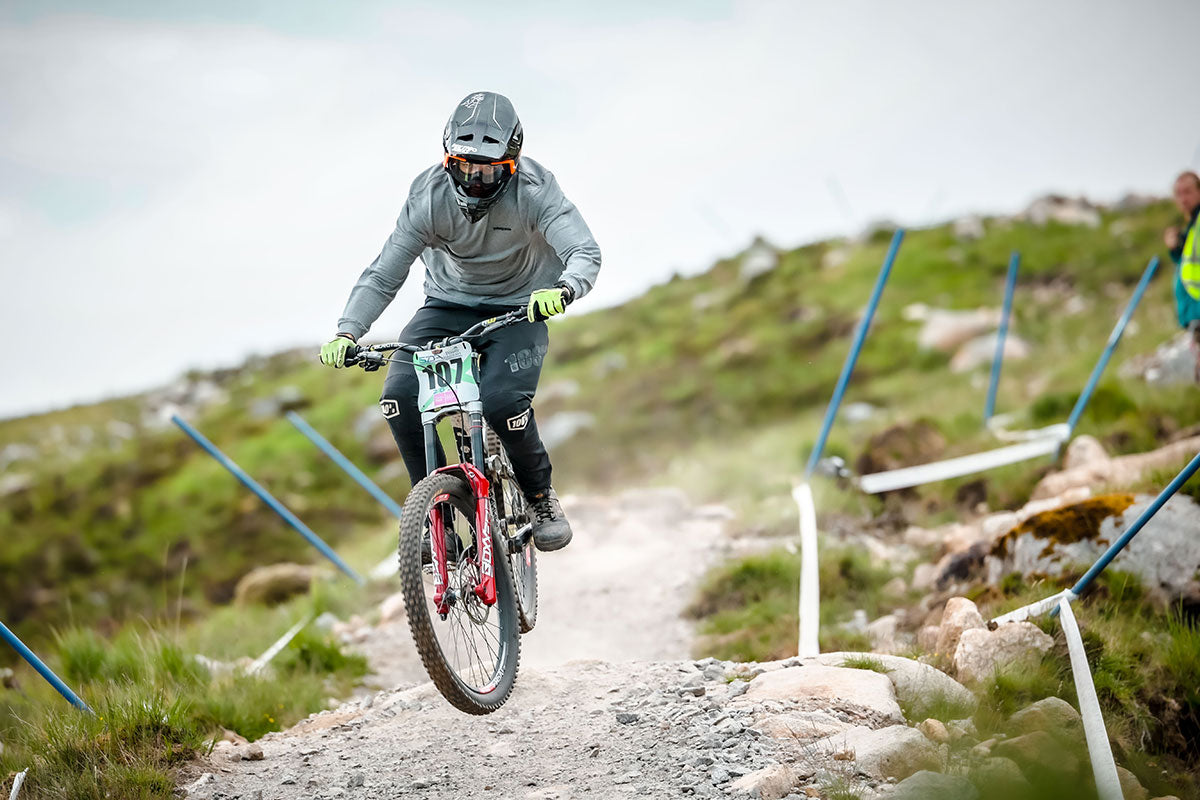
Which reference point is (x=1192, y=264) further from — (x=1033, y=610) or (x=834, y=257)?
(x=834, y=257)

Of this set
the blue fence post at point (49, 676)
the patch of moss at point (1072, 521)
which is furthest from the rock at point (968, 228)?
the blue fence post at point (49, 676)

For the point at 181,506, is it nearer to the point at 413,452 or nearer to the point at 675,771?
the point at 413,452

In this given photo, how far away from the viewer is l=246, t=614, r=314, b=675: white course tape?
22.3 ft

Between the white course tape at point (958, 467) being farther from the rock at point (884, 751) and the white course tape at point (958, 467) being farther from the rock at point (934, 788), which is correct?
the rock at point (934, 788)

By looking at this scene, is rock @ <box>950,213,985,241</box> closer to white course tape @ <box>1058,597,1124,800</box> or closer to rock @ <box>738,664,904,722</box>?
white course tape @ <box>1058,597,1124,800</box>

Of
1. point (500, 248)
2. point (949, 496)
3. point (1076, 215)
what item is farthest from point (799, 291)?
point (500, 248)

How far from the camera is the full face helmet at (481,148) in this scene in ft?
15.3

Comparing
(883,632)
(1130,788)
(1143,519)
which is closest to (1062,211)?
(883,632)

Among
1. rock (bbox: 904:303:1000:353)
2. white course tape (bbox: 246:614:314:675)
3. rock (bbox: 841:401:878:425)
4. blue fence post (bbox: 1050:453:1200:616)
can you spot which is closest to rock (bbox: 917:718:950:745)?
blue fence post (bbox: 1050:453:1200:616)

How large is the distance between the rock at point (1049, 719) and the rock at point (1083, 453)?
207 inches

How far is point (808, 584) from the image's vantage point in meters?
7.14

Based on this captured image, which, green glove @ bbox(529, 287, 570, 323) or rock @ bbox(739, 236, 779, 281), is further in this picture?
rock @ bbox(739, 236, 779, 281)

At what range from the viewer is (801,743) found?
4.05m

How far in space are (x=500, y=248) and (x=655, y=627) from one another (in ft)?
12.6
